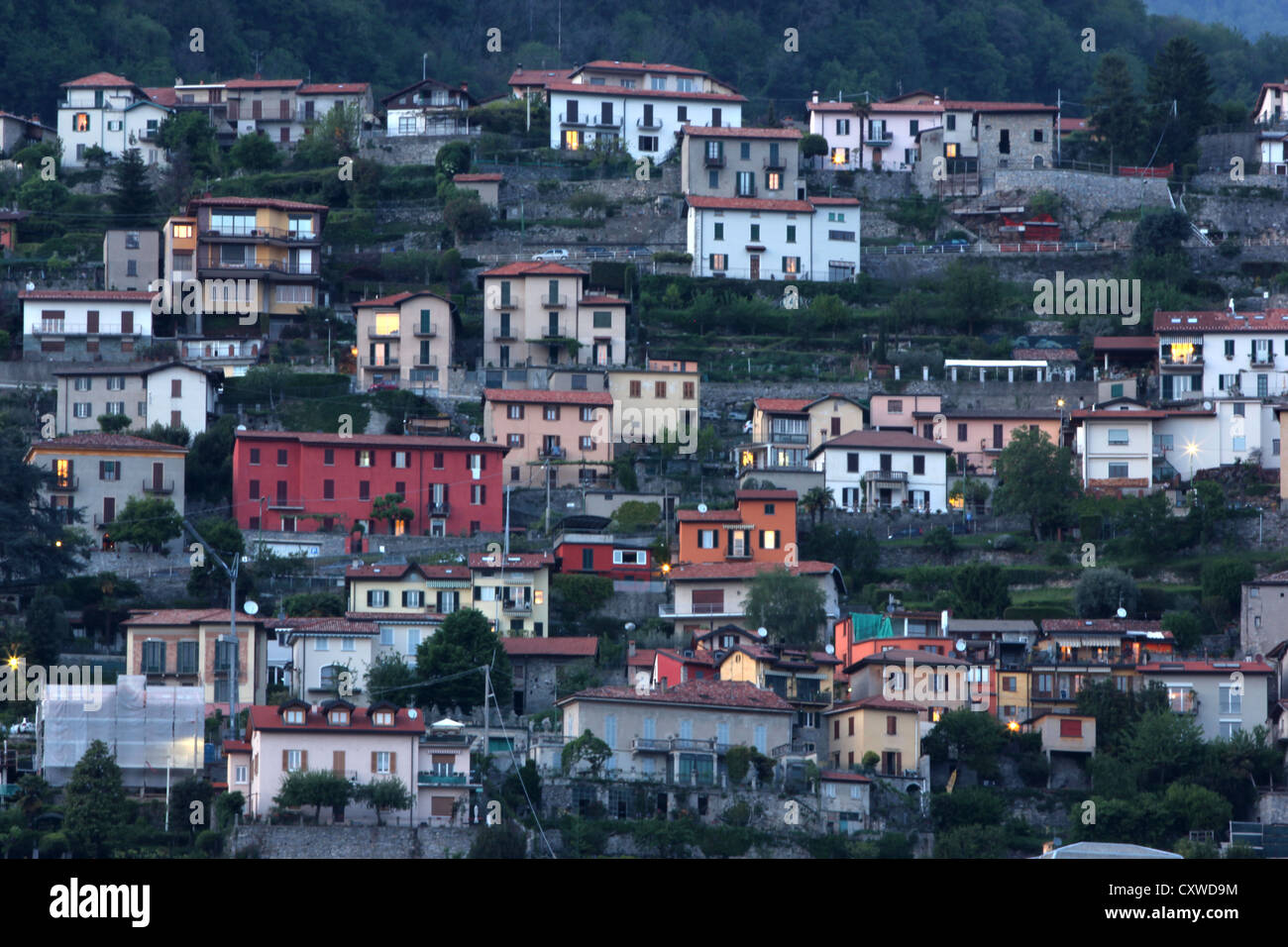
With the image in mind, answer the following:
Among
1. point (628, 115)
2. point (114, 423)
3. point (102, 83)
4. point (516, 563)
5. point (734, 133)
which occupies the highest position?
point (102, 83)

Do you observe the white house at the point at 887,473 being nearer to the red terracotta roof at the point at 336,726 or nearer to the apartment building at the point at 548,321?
the apartment building at the point at 548,321

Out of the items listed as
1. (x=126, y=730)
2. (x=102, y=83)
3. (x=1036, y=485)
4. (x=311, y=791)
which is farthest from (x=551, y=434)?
(x=102, y=83)

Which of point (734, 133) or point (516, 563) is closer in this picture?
point (516, 563)

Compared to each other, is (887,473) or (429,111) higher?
(429,111)

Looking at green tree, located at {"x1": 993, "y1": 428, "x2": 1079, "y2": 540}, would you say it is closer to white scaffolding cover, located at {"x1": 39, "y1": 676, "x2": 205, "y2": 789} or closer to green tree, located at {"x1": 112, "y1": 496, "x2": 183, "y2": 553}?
green tree, located at {"x1": 112, "y1": 496, "x2": 183, "y2": 553}

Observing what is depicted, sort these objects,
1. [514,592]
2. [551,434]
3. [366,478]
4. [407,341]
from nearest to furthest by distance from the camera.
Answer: [514,592]
[366,478]
[551,434]
[407,341]

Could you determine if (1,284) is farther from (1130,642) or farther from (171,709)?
(1130,642)

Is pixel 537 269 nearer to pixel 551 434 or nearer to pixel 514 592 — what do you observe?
pixel 551 434
